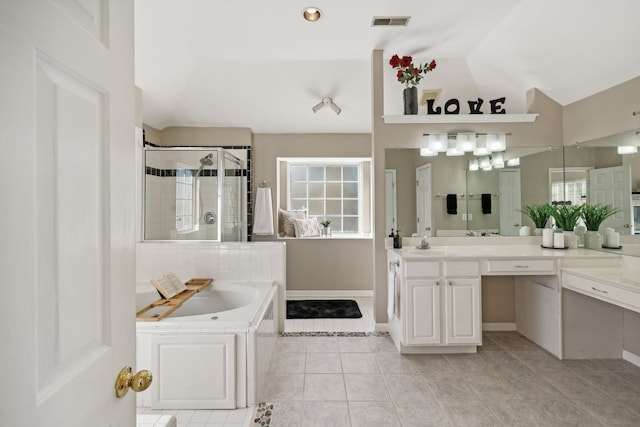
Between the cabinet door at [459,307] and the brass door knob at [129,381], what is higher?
the brass door knob at [129,381]

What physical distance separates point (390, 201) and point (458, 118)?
41.0 inches

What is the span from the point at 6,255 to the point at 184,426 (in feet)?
6.07

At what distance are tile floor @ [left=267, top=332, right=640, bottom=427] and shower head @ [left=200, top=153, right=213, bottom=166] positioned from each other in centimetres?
198

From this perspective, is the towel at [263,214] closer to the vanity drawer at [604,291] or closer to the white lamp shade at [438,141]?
the white lamp shade at [438,141]

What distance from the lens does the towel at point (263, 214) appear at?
4.25 m

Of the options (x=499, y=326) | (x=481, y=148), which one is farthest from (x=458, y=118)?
(x=499, y=326)

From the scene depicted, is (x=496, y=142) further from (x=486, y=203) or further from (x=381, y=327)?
(x=381, y=327)

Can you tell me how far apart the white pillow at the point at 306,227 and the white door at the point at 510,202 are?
7.79 ft

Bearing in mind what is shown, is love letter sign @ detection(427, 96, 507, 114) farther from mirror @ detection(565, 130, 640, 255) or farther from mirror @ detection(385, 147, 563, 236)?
mirror @ detection(565, 130, 640, 255)

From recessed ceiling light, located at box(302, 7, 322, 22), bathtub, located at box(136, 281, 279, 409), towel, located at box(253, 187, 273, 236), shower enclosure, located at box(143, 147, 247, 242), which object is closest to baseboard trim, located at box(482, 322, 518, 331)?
bathtub, located at box(136, 281, 279, 409)

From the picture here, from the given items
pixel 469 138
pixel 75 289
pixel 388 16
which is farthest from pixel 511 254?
pixel 75 289

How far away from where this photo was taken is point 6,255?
0.45 meters

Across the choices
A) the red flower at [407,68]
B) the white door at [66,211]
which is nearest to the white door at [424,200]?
the red flower at [407,68]

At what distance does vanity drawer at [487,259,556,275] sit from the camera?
8.45 ft
